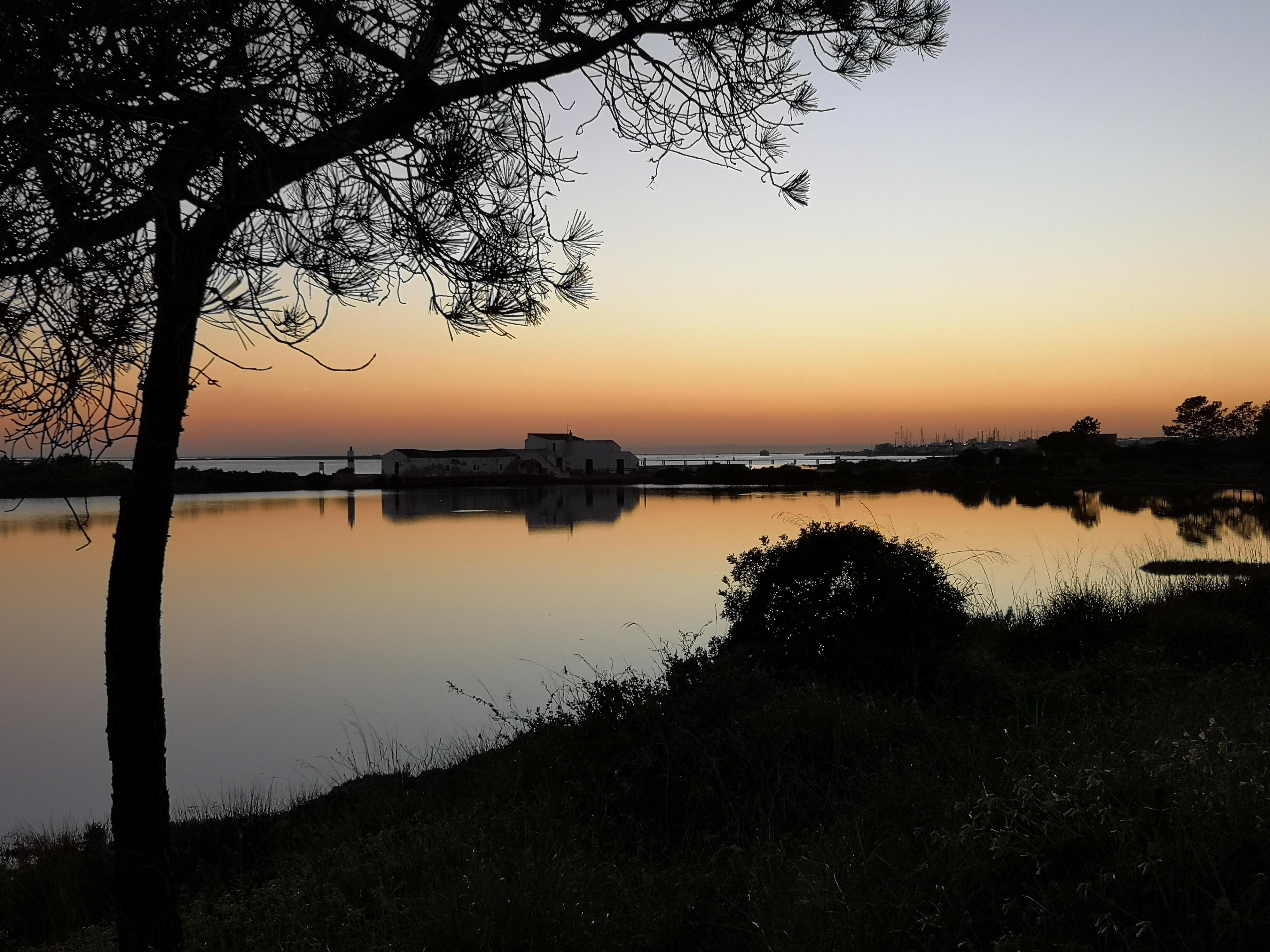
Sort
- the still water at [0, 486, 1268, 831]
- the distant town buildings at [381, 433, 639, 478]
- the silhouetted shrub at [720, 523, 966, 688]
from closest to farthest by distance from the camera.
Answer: the silhouetted shrub at [720, 523, 966, 688] < the still water at [0, 486, 1268, 831] < the distant town buildings at [381, 433, 639, 478]

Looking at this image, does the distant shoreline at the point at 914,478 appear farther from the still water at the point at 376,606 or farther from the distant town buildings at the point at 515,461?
the still water at the point at 376,606

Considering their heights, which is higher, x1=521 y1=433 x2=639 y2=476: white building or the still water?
x1=521 y1=433 x2=639 y2=476: white building

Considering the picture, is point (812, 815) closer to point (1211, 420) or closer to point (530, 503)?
point (530, 503)

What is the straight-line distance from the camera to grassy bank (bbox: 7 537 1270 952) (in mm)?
2568

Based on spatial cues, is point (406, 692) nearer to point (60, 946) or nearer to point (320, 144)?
point (60, 946)

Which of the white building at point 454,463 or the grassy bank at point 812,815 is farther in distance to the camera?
the white building at point 454,463

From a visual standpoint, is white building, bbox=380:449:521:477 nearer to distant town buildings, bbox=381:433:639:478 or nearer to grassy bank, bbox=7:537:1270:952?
distant town buildings, bbox=381:433:639:478

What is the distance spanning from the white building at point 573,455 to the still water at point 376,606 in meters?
29.4

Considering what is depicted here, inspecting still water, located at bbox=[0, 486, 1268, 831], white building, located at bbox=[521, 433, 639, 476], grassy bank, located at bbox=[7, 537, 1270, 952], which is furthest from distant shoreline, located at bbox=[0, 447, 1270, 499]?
grassy bank, located at bbox=[7, 537, 1270, 952]

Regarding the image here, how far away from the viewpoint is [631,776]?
5023mm

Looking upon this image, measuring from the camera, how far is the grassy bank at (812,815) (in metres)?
2.57

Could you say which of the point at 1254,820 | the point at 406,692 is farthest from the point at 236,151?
the point at 406,692

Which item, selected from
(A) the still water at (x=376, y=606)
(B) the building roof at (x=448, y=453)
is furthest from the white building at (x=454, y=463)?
(A) the still water at (x=376, y=606)

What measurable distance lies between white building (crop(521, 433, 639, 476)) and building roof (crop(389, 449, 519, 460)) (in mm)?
1430
